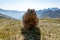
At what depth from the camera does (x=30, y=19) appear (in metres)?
21.9

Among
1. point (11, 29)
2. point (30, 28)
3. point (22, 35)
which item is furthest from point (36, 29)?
point (11, 29)

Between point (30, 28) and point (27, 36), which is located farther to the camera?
point (30, 28)

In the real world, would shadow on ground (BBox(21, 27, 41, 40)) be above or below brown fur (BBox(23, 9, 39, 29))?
below

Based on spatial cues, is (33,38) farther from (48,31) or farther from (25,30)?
(48,31)

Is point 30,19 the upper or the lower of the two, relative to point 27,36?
upper

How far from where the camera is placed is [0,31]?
24.8 m

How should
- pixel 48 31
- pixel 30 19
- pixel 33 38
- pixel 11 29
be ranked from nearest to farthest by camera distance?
1. pixel 33 38
2. pixel 30 19
3. pixel 48 31
4. pixel 11 29

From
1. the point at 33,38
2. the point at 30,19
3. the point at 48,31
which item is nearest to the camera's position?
the point at 33,38

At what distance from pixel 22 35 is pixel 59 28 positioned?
7012 mm

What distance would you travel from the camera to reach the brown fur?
21.7 meters

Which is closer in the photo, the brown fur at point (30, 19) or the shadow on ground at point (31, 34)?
the shadow on ground at point (31, 34)

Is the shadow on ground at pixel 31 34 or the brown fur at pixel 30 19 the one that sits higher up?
the brown fur at pixel 30 19

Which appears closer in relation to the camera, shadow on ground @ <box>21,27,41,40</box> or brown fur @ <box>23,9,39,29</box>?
shadow on ground @ <box>21,27,41,40</box>

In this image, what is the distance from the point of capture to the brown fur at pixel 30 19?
71.3 ft
